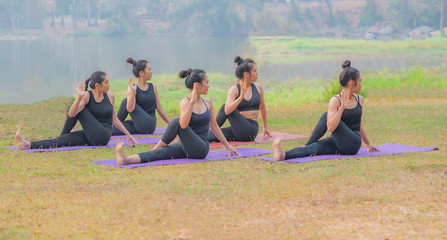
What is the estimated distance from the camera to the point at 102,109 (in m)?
10.1

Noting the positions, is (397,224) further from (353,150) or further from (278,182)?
(353,150)

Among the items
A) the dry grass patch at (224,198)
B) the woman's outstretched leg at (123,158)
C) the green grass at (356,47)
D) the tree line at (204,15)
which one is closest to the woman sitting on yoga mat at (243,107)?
the dry grass patch at (224,198)

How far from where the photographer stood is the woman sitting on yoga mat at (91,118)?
387 inches

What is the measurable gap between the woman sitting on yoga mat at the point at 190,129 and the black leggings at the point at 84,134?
1.75 m

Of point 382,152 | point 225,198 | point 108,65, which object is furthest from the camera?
point 108,65

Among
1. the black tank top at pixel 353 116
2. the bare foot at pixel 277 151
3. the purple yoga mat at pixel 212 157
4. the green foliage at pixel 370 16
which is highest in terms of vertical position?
the black tank top at pixel 353 116

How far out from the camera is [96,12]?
103 metres

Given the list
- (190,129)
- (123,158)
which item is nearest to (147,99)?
(190,129)

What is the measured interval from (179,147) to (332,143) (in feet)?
6.48

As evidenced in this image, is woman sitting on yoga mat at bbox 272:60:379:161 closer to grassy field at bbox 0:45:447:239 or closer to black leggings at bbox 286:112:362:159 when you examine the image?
black leggings at bbox 286:112:362:159

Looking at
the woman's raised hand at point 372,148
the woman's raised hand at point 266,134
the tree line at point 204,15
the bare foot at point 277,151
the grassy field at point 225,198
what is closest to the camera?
the grassy field at point 225,198

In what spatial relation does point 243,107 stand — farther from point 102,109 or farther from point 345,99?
point 345,99

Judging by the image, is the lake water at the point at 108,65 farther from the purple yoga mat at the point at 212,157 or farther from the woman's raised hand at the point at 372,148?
the woman's raised hand at the point at 372,148

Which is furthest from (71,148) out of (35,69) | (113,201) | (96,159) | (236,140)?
(35,69)
